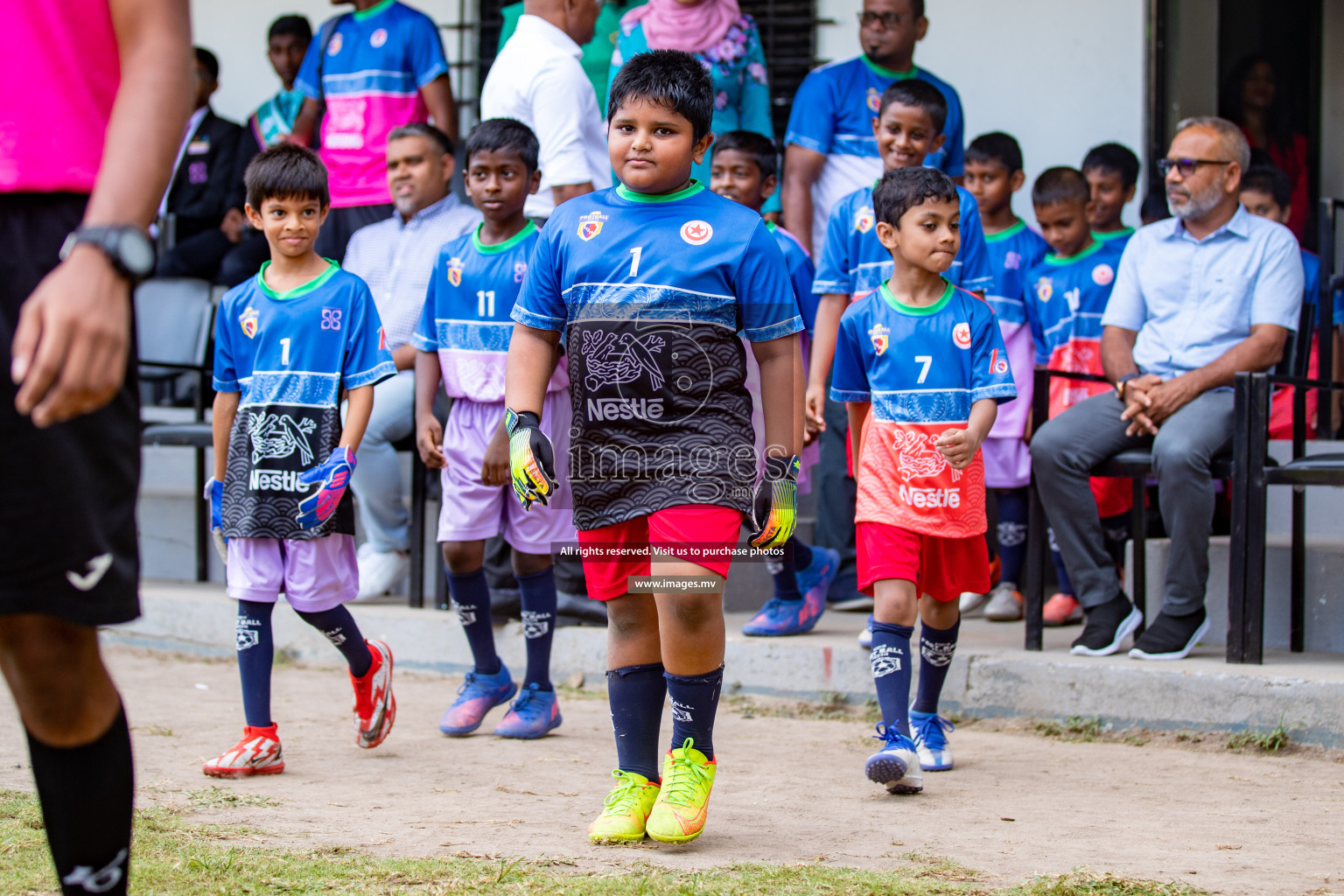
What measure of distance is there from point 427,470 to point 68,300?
434cm

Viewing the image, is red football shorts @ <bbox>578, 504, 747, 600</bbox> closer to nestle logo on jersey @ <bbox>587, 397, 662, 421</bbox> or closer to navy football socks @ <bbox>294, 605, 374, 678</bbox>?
nestle logo on jersey @ <bbox>587, 397, 662, 421</bbox>

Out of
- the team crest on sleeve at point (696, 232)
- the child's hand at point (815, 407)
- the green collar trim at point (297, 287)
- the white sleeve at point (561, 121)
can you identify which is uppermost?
the white sleeve at point (561, 121)

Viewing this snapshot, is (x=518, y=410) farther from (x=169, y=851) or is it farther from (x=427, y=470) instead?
(x=427, y=470)

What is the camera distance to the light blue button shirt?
5.04 metres

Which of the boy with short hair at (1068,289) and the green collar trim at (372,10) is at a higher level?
the green collar trim at (372,10)

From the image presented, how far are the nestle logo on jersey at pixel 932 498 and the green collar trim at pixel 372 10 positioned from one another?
13.9 feet

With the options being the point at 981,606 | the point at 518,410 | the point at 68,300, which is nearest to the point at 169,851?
the point at 518,410

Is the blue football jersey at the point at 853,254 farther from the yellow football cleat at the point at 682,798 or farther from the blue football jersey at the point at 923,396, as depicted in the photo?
the yellow football cleat at the point at 682,798

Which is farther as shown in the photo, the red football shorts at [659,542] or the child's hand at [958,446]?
the child's hand at [958,446]

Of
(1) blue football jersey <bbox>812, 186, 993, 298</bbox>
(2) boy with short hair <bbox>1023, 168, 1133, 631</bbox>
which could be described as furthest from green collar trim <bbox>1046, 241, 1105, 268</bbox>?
(1) blue football jersey <bbox>812, 186, 993, 298</bbox>

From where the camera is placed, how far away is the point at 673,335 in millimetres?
3178

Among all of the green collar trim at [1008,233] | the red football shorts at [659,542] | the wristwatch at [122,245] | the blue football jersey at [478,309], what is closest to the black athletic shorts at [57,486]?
the wristwatch at [122,245]

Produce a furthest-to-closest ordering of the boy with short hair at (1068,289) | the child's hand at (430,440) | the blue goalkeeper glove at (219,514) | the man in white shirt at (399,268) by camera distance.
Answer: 1. the boy with short hair at (1068,289)
2. the man in white shirt at (399,268)
3. the child's hand at (430,440)
4. the blue goalkeeper glove at (219,514)

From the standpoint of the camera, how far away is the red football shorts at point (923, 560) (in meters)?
3.90
